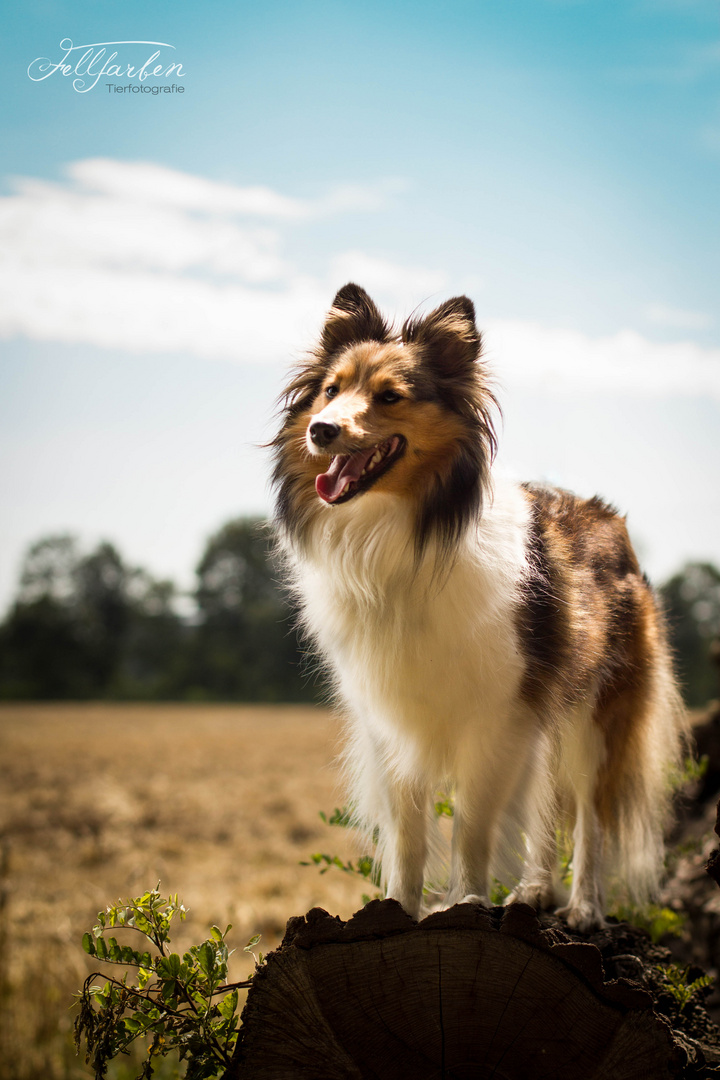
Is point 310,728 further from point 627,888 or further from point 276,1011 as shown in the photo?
point 276,1011

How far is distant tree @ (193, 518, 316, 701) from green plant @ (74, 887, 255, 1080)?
117ft

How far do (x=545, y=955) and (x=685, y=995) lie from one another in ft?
2.54

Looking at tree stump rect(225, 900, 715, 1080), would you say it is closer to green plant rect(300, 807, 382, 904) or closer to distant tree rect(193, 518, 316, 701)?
green plant rect(300, 807, 382, 904)

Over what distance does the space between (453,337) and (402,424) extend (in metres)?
0.46

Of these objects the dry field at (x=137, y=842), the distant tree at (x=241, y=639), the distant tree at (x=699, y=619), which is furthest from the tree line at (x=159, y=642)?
the distant tree at (x=699, y=619)

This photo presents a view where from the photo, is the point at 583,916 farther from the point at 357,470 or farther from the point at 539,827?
the point at 357,470

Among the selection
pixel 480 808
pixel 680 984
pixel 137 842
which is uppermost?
pixel 480 808

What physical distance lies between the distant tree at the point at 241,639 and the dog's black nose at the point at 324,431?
1398 inches

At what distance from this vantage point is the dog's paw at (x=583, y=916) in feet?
10.8

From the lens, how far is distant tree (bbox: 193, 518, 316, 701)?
131 ft

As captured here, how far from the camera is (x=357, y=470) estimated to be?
277cm

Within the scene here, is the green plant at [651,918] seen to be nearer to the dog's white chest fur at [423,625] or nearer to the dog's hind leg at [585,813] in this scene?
the dog's hind leg at [585,813]

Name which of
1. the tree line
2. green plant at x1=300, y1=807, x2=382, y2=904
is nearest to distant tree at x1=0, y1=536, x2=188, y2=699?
the tree line

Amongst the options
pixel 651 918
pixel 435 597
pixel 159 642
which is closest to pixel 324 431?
pixel 435 597
